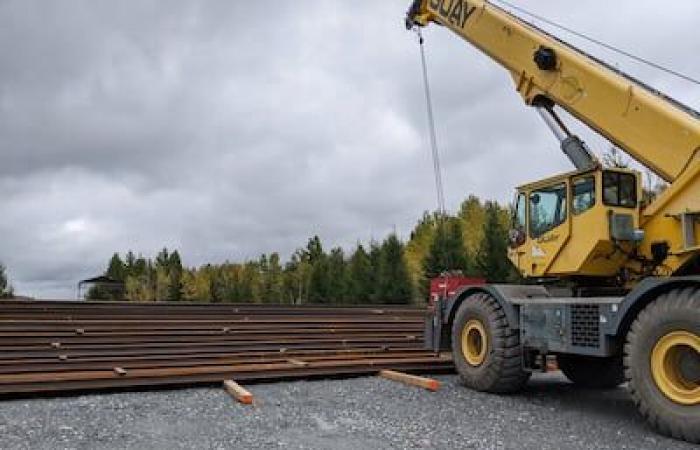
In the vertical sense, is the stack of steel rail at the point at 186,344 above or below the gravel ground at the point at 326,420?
above

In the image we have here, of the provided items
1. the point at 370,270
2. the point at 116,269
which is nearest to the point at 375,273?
the point at 370,270

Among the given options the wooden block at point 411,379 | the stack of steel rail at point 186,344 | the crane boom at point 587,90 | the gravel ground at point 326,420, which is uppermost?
the crane boom at point 587,90

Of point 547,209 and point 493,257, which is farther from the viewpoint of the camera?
point 493,257

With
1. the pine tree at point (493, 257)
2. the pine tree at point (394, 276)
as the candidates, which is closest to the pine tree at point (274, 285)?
the pine tree at point (394, 276)

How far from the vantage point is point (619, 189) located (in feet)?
31.4

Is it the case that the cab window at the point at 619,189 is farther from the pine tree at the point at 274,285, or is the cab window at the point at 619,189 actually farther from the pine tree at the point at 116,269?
the pine tree at the point at 116,269

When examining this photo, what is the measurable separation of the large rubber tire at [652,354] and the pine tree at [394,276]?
38.2 meters

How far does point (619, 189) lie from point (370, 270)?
40.1 meters

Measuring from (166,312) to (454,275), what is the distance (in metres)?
6.18

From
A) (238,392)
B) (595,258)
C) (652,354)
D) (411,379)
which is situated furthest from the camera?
(411,379)

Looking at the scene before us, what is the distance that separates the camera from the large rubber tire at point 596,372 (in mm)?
11383

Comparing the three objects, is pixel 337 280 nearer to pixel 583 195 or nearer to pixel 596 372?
pixel 596 372

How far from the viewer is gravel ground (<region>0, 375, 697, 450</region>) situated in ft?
24.2

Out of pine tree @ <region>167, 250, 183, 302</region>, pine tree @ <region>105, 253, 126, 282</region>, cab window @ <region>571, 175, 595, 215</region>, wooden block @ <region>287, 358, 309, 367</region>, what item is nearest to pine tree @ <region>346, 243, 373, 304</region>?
pine tree @ <region>167, 250, 183, 302</region>
